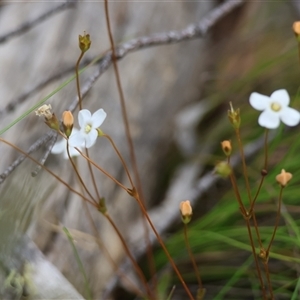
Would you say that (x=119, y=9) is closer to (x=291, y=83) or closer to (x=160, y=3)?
(x=160, y=3)

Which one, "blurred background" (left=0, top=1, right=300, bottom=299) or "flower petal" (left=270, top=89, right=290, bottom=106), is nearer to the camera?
"flower petal" (left=270, top=89, right=290, bottom=106)

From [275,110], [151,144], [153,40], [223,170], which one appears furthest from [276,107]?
[151,144]

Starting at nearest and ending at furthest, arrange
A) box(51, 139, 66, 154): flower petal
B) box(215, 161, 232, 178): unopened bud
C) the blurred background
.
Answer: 1. box(215, 161, 232, 178): unopened bud
2. box(51, 139, 66, 154): flower petal
3. the blurred background

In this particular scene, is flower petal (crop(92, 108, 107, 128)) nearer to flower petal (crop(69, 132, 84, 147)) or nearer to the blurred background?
flower petal (crop(69, 132, 84, 147))

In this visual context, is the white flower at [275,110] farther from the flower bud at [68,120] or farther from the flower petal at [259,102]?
the flower bud at [68,120]

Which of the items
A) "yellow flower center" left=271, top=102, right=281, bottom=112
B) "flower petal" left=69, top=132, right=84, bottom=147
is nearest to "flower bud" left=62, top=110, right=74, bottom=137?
"flower petal" left=69, top=132, right=84, bottom=147

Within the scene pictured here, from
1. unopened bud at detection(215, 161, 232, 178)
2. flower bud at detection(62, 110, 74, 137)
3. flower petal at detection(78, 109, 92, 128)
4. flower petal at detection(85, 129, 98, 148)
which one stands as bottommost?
flower bud at detection(62, 110, 74, 137)

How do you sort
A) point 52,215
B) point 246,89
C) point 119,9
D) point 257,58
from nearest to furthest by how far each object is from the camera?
1. point 52,215
2. point 119,9
3. point 246,89
4. point 257,58

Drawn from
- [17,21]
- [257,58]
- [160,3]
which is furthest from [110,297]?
[257,58]

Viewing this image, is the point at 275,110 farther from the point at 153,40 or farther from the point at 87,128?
the point at 153,40

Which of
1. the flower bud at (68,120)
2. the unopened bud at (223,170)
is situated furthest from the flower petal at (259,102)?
the flower bud at (68,120)
